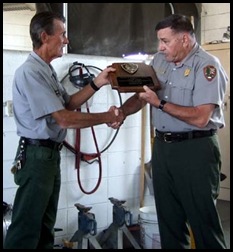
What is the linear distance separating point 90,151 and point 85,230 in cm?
65

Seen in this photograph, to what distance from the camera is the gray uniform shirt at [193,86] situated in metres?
2.09

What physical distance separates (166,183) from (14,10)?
71.9 inches

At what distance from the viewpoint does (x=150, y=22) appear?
3.70m

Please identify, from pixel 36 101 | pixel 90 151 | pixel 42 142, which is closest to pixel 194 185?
pixel 42 142

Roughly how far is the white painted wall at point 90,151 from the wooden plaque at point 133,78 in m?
0.73

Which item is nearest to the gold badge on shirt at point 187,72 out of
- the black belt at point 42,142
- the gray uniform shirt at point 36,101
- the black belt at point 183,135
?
the black belt at point 183,135

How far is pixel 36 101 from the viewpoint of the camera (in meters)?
2.01

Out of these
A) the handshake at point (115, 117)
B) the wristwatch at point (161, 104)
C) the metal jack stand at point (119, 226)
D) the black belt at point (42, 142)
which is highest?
the wristwatch at point (161, 104)

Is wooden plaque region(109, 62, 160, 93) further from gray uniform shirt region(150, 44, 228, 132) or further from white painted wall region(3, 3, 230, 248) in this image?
white painted wall region(3, 3, 230, 248)

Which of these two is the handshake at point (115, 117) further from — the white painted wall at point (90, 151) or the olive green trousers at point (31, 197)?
the white painted wall at point (90, 151)

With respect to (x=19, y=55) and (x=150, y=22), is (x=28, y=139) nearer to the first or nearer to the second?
(x=19, y=55)

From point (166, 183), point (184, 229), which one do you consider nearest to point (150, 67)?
point (166, 183)

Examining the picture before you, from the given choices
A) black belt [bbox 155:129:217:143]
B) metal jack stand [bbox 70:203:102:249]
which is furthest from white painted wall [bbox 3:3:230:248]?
black belt [bbox 155:129:217:143]

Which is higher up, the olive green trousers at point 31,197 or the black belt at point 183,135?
the black belt at point 183,135
